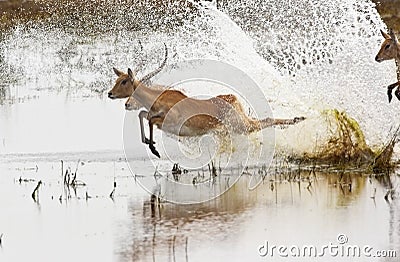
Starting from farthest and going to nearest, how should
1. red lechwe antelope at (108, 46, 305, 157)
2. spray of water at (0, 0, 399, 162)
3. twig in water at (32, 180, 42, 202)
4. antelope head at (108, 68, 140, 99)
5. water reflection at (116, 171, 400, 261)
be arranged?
spray of water at (0, 0, 399, 162) < antelope head at (108, 68, 140, 99) < red lechwe antelope at (108, 46, 305, 157) < twig in water at (32, 180, 42, 202) < water reflection at (116, 171, 400, 261)

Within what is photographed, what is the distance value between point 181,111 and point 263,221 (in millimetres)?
3084

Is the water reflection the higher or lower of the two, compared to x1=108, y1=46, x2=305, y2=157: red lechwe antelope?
lower

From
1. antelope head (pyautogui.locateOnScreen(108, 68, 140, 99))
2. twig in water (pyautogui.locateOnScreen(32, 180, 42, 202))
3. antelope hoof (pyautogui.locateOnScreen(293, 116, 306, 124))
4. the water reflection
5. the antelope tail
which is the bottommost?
the water reflection

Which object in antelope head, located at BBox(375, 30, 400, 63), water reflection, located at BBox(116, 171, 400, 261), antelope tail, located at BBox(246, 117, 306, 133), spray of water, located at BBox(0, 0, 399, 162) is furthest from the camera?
spray of water, located at BBox(0, 0, 399, 162)

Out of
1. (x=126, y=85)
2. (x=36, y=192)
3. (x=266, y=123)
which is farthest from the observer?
(x=266, y=123)

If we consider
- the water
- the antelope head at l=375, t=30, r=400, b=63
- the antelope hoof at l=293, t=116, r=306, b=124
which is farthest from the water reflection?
the antelope head at l=375, t=30, r=400, b=63

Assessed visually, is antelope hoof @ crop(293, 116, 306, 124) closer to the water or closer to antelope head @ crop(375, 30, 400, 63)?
the water

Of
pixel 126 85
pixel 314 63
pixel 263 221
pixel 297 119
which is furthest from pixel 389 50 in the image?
pixel 263 221

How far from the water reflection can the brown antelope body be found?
1142 mm

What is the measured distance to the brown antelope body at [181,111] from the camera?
41.5ft

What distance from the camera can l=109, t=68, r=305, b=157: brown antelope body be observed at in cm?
1266

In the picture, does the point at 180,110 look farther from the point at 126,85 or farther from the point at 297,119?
the point at 297,119

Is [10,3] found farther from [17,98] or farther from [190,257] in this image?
[190,257]

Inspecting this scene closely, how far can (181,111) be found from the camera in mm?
12688
